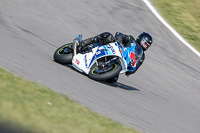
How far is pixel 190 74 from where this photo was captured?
13.4 metres

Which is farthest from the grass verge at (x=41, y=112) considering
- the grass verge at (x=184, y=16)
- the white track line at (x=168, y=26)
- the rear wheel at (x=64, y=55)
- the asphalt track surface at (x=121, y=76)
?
the grass verge at (x=184, y=16)

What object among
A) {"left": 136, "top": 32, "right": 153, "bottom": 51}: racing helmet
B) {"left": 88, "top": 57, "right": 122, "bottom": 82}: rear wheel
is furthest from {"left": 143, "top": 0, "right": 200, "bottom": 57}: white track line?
{"left": 88, "top": 57, "right": 122, "bottom": 82}: rear wheel

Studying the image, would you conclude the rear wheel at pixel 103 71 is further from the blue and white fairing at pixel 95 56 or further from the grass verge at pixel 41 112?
the grass verge at pixel 41 112

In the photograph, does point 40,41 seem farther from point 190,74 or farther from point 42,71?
point 190,74

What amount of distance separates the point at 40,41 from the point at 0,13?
6.50ft

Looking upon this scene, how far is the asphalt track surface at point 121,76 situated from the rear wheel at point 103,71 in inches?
6.5

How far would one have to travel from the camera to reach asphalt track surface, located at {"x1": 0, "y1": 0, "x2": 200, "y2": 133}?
26.8ft

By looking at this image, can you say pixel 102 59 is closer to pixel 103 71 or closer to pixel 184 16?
pixel 103 71

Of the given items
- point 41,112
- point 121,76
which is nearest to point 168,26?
point 121,76

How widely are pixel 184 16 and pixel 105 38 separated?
8.34m

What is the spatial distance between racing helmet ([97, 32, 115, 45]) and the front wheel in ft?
1.86

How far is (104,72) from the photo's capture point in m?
9.51

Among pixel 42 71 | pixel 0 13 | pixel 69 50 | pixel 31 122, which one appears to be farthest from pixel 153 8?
pixel 31 122

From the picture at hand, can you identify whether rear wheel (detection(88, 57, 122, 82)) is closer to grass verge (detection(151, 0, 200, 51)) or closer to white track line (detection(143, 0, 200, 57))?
white track line (detection(143, 0, 200, 57))
